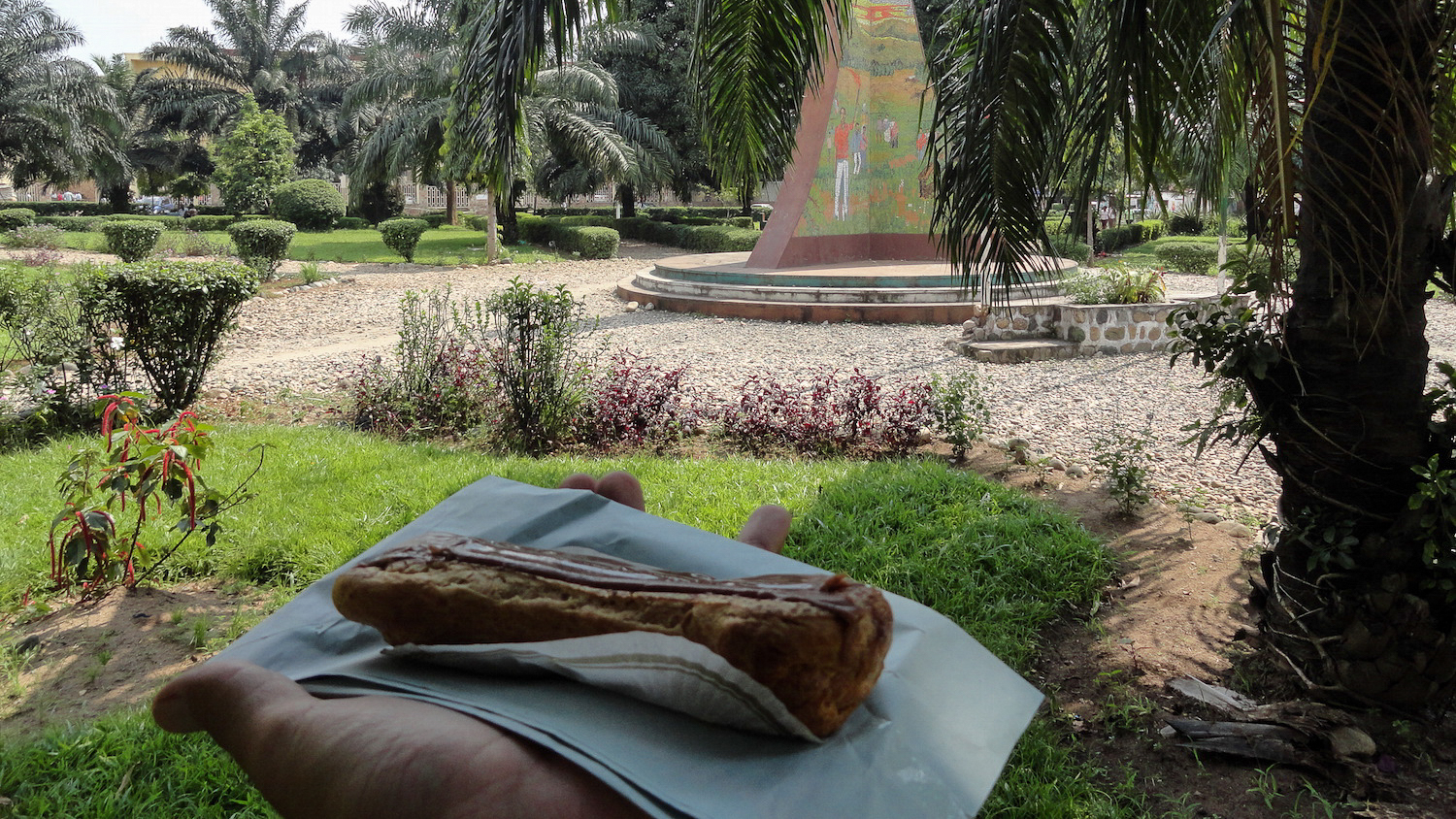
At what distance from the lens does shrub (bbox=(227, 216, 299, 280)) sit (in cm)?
1605

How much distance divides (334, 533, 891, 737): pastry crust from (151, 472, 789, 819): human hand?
100 millimetres

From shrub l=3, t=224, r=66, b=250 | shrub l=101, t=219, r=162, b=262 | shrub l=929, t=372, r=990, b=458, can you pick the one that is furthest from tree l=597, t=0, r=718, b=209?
shrub l=929, t=372, r=990, b=458

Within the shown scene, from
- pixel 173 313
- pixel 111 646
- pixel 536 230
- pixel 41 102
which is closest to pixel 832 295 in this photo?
pixel 173 313

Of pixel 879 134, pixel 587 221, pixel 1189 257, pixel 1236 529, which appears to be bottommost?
pixel 1236 529

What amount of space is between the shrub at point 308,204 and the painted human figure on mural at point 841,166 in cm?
2059

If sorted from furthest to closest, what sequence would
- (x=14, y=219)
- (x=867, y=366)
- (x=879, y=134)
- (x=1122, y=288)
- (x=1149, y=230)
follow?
(x=1149, y=230) < (x=14, y=219) < (x=879, y=134) < (x=1122, y=288) < (x=867, y=366)

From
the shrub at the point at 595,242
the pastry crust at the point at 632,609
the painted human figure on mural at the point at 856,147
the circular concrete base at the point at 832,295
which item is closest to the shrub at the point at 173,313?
the pastry crust at the point at 632,609

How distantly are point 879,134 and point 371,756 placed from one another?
54.4 ft

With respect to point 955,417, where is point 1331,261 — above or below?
above

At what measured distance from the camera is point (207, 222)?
30.1 m

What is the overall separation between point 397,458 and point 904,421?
131 inches

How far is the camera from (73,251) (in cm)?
2166

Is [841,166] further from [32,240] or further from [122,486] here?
[32,240]

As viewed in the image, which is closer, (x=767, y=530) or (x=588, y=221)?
(x=767, y=530)
